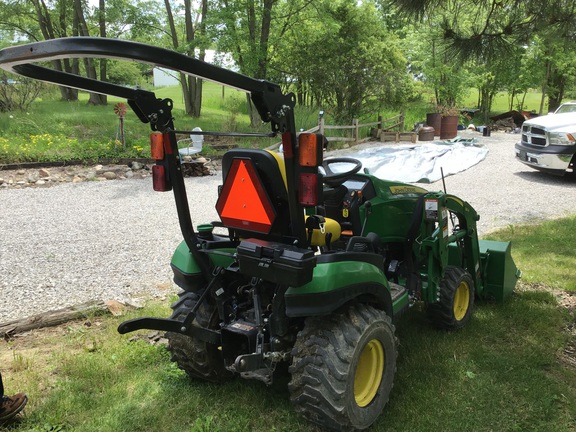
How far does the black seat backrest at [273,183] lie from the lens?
2348 millimetres

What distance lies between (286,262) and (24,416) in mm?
1839

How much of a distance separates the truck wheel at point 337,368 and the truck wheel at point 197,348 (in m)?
0.64

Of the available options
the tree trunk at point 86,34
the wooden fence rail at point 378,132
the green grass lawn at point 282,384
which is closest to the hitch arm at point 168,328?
the green grass lawn at point 282,384

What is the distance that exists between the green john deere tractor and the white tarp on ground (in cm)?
831

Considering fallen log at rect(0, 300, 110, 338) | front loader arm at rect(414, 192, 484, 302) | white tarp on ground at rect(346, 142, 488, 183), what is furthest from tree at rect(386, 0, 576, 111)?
white tarp on ground at rect(346, 142, 488, 183)

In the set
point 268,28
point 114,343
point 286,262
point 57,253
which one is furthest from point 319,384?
point 268,28

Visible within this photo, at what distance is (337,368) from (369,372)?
46 cm

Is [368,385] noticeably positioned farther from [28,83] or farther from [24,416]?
[28,83]

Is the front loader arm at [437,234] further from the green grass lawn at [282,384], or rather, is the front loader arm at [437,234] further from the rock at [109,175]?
the rock at [109,175]

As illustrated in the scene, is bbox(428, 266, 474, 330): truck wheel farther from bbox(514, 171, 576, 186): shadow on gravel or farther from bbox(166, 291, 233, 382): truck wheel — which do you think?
bbox(514, 171, 576, 186): shadow on gravel

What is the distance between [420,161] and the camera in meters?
12.3

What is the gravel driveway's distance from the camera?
16.3 feet

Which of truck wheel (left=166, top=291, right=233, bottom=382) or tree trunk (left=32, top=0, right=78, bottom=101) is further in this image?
tree trunk (left=32, top=0, right=78, bottom=101)

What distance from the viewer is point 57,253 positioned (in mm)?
6090
